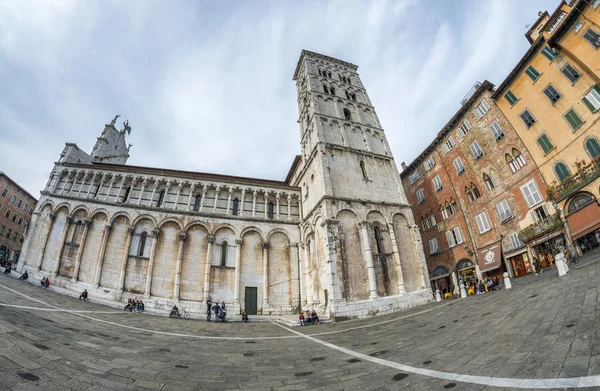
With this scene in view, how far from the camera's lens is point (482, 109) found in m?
23.4

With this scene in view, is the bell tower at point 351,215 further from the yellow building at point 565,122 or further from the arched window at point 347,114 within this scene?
the yellow building at point 565,122

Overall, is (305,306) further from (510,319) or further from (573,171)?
(573,171)

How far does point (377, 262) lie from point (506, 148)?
48.1 ft

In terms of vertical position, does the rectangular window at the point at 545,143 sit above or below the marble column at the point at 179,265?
above

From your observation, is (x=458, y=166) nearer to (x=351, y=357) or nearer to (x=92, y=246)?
(x=351, y=357)

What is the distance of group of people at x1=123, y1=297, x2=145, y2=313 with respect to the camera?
1767 cm

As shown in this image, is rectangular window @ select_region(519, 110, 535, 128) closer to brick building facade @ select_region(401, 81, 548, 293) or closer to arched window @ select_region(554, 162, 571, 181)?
brick building facade @ select_region(401, 81, 548, 293)

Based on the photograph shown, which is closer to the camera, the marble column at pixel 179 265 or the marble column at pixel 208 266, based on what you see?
the marble column at pixel 179 265

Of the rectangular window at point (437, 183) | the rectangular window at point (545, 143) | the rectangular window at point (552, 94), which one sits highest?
the rectangular window at point (552, 94)

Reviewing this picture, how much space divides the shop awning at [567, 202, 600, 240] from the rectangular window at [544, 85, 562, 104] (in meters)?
7.64

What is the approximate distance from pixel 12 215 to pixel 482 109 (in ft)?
209

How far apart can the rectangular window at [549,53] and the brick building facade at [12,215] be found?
6293 centimetres

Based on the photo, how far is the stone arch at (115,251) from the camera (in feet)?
65.7

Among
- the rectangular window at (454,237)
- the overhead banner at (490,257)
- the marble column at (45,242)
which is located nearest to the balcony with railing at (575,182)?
the overhead banner at (490,257)
